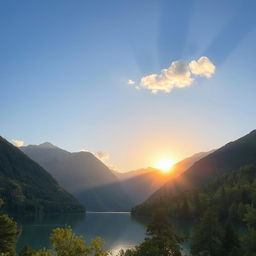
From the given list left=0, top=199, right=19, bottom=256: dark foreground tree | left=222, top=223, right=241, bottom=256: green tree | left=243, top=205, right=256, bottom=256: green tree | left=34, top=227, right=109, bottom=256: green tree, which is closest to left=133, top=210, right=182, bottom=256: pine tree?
left=34, top=227, right=109, bottom=256: green tree

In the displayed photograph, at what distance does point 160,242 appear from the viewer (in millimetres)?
37812

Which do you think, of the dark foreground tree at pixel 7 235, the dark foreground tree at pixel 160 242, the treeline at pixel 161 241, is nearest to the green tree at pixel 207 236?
the treeline at pixel 161 241

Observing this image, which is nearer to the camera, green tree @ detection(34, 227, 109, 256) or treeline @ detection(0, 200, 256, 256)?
green tree @ detection(34, 227, 109, 256)

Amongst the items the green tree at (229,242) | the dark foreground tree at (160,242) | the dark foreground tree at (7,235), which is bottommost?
the green tree at (229,242)

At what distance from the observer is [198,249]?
59.9 meters

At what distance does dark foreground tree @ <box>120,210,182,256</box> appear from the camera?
36750mm

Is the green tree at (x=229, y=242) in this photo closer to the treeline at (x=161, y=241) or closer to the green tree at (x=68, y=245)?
the treeline at (x=161, y=241)

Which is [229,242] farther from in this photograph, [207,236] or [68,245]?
[68,245]

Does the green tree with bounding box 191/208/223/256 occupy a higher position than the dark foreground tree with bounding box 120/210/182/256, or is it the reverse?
the dark foreground tree with bounding box 120/210/182/256

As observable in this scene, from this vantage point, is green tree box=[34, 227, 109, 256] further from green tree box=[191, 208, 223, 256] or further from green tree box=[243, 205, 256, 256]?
green tree box=[191, 208, 223, 256]

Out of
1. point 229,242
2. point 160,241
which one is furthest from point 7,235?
point 229,242

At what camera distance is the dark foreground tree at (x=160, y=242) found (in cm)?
3675

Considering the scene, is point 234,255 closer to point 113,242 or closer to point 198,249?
point 198,249

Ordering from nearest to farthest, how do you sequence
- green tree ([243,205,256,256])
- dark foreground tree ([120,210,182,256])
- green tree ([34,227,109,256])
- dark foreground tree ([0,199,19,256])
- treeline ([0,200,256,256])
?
green tree ([34,227,109,256]) < treeline ([0,200,256,256]) < dark foreground tree ([120,210,182,256]) < green tree ([243,205,256,256]) < dark foreground tree ([0,199,19,256])
